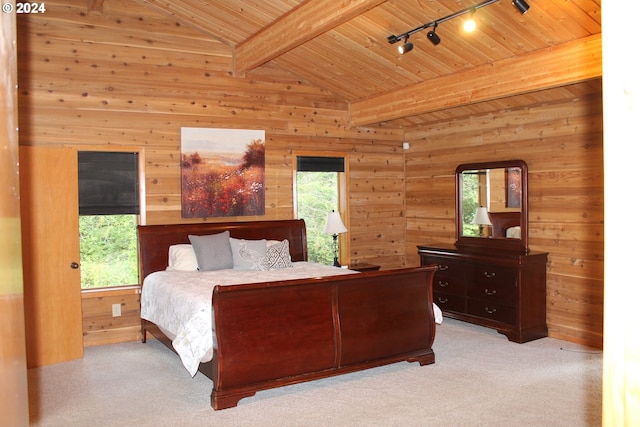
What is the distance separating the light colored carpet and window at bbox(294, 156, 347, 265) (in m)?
2.25

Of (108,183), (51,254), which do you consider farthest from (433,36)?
(51,254)

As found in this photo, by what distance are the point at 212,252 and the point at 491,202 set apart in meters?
3.09

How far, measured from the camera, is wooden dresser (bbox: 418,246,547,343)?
552cm

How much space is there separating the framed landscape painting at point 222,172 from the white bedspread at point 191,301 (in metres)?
0.89

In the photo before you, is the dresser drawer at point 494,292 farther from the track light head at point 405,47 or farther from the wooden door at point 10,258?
the wooden door at point 10,258

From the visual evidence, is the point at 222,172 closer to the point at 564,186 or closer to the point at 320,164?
the point at 320,164

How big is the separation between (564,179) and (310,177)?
289 cm

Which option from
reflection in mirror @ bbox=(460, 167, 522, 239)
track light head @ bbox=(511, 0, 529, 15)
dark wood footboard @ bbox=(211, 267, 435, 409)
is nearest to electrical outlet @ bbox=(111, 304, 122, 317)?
dark wood footboard @ bbox=(211, 267, 435, 409)

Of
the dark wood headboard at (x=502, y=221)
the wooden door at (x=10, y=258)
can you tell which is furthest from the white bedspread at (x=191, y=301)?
the wooden door at (x=10, y=258)

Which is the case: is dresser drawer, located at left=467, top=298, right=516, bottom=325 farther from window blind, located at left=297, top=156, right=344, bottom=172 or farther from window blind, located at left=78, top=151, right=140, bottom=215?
window blind, located at left=78, top=151, right=140, bottom=215

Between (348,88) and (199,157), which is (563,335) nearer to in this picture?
(348,88)

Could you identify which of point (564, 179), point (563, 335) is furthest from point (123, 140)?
point (563, 335)

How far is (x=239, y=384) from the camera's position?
392cm

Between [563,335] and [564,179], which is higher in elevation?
[564,179]
